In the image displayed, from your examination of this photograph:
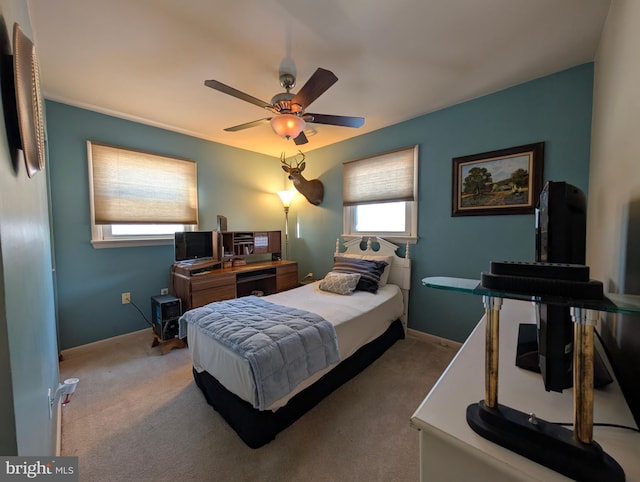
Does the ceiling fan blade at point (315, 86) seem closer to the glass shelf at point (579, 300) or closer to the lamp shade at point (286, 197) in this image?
the glass shelf at point (579, 300)

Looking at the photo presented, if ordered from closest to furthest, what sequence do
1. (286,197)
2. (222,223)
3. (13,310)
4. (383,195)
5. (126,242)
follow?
(13,310) → (126,242) → (383,195) → (222,223) → (286,197)

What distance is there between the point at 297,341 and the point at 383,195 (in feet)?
7.21

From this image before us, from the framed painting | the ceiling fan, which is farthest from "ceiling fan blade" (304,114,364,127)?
the framed painting

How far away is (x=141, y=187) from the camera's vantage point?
9.43 feet

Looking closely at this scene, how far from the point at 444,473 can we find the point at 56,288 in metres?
3.41

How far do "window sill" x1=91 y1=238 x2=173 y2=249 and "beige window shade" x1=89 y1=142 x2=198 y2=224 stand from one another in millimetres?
208

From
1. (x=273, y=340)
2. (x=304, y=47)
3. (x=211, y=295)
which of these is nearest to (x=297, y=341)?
(x=273, y=340)

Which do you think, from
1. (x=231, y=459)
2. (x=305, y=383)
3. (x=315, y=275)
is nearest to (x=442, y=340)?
(x=305, y=383)

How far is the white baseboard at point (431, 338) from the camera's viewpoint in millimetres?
2639

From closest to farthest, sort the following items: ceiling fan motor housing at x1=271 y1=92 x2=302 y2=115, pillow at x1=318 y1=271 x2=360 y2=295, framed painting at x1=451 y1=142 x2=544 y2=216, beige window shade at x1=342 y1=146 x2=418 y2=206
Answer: ceiling fan motor housing at x1=271 y1=92 x2=302 y2=115 < framed painting at x1=451 y1=142 x2=544 y2=216 < pillow at x1=318 y1=271 x2=360 y2=295 < beige window shade at x1=342 y1=146 x2=418 y2=206

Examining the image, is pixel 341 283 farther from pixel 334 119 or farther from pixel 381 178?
pixel 334 119

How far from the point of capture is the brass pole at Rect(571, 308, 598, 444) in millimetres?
510

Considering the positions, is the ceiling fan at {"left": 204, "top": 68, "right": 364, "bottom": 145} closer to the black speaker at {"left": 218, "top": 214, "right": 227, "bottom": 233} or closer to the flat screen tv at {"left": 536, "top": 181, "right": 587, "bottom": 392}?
the flat screen tv at {"left": 536, "top": 181, "right": 587, "bottom": 392}

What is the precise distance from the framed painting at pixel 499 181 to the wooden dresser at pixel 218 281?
2.46m
